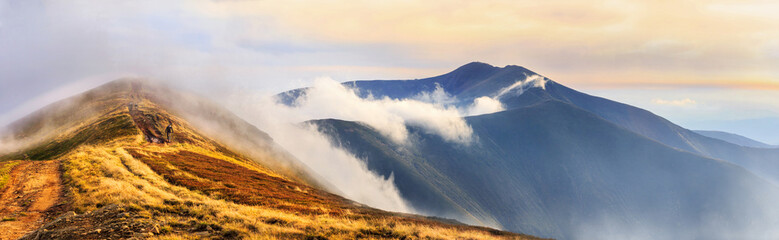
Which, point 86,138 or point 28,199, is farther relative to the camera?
point 86,138

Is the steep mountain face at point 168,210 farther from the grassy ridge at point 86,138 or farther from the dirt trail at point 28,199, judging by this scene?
the grassy ridge at point 86,138

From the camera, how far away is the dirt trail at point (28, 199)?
820 inches

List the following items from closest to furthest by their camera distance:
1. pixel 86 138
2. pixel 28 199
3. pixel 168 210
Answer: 1. pixel 168 210
2. pixel 28 199
3. pixel 86 138

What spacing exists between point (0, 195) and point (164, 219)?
20.3 metres

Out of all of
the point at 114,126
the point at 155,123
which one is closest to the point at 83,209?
the point at 114,126

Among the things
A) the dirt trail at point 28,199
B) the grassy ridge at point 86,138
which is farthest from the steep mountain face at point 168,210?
the grassy ridge at point 86,138

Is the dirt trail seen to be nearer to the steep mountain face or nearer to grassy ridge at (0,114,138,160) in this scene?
the steep mountain face

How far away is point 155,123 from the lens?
92312mm

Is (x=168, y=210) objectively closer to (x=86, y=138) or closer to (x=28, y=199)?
(x=28, y=199)

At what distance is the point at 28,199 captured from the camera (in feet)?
89.5

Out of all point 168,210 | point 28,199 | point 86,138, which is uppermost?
point 86,138

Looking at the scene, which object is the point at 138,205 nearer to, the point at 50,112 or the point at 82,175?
the point at 82,175

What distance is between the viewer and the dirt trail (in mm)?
20828

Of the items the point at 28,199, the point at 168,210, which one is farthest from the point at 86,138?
the point at 168,210
